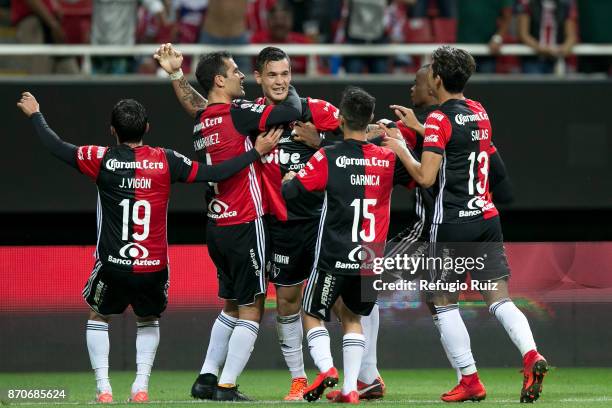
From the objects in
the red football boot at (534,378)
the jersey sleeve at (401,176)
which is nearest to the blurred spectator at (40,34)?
the jersey sleeve at (401,176)

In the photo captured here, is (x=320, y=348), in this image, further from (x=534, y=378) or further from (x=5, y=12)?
(x=5, y=12)

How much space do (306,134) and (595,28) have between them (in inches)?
197

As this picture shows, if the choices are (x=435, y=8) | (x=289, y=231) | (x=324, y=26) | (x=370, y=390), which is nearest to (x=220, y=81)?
(x=289, y=231)

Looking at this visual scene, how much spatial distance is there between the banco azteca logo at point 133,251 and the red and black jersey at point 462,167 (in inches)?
73.3

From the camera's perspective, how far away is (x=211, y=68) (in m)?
8.48

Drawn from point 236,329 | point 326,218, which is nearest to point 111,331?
point 236,329

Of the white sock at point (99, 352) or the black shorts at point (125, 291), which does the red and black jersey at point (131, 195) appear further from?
the white sock at point (99, 352)

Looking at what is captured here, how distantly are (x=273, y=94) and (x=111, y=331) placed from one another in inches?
130

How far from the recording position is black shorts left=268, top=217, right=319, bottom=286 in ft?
28.2

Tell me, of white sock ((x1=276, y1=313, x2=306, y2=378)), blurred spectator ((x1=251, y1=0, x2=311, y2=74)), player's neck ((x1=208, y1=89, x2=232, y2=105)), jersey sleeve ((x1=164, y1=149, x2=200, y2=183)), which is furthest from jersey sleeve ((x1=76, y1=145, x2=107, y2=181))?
blurred spectator ((x1=251, y1=0, x2=311, y2=74))

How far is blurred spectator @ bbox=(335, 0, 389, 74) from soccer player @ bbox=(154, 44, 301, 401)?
3882 mm

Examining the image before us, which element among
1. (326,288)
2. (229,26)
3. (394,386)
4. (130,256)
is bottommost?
(394,386)

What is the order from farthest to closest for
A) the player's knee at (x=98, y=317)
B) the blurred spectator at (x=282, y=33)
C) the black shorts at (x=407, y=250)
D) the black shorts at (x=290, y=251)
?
the blurred spectator at (x=282, y=33)
the black shorts at (x=407, y=250)
the black shorts at (x=290, y=251)
the player's knee at (x=98, y=317)

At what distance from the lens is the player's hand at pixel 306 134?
8.60 meters
